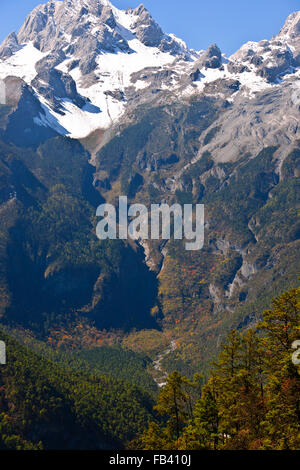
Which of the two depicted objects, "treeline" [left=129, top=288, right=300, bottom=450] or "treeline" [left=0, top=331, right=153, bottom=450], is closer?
"treeline" [left=129, top=288, right=300, bottom=450]

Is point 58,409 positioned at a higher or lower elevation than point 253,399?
lower

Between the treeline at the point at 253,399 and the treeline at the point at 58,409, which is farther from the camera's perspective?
the treeline at the point at 58,409

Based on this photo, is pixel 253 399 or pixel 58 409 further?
pixel 58 409
